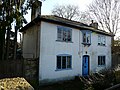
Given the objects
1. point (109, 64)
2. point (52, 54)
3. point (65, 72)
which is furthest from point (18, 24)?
point (109, 64)

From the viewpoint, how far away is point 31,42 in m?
19.7

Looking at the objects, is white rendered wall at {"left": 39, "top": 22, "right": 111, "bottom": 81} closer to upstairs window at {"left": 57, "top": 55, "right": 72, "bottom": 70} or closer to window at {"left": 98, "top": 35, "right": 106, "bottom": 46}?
upstairs window at {"left": 57, "top": 55, "right": 72, "bottom": 70}

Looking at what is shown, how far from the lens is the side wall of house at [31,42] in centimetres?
1805

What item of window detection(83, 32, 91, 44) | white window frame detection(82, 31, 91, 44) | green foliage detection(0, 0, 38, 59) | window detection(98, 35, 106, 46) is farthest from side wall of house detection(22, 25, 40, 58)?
window detection(98, 35, 106, 46)

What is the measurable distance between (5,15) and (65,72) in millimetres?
8523

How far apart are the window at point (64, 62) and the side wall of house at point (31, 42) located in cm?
261

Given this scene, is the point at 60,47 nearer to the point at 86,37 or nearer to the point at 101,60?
the point at 86,37

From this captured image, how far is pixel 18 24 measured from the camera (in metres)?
16.0

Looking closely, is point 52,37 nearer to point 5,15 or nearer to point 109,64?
point 5,15

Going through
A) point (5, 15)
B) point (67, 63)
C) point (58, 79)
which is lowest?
point (58, 79)

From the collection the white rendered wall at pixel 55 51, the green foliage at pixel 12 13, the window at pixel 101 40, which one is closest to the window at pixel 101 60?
the window at pixel 101 40

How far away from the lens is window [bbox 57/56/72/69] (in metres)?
19.0

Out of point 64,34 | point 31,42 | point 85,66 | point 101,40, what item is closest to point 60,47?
point 64,34

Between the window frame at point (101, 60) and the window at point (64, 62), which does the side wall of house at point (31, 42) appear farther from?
the window frame at point (101, 60)
